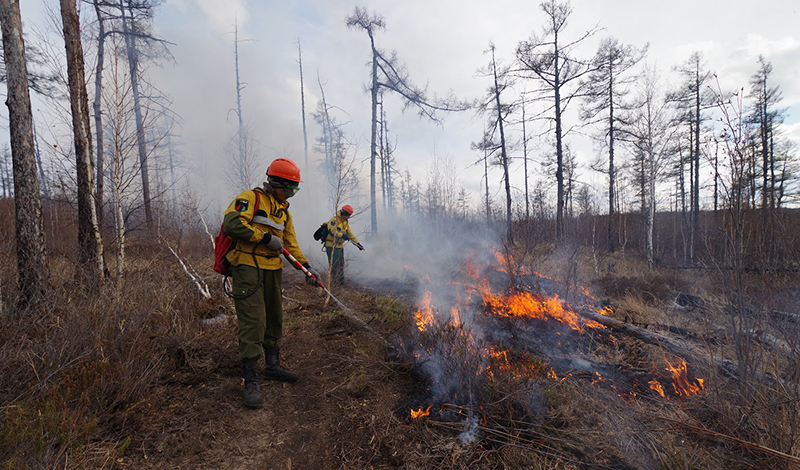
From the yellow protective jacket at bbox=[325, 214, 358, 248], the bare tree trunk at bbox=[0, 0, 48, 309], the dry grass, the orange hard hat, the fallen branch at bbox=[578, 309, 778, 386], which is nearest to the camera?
the dry grass

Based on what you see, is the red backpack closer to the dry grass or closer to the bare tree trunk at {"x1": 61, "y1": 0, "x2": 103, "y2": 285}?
the dry grass

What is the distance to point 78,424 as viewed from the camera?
207cm

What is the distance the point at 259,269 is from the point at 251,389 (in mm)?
1147

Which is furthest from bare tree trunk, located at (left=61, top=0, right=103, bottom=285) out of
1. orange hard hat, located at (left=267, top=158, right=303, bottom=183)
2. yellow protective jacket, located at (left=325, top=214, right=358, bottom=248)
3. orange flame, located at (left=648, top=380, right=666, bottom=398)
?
orange flame, located at (left=648, top=380, right=666, bottom=398)

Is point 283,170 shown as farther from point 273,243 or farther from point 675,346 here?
point 675,346

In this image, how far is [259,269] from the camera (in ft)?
9.75

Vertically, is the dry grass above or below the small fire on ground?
above

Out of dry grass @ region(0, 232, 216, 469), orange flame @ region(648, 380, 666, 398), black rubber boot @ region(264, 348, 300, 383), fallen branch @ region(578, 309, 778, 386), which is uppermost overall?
dry grass @ region(0, 232, 216, 469)

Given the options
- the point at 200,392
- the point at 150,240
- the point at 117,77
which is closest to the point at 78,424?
the point at 200,392

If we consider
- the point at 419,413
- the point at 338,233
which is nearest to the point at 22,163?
the point at 338,233

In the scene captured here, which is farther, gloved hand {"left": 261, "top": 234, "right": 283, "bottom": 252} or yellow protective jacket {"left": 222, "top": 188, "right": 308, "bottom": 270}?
gloved hand {"left": 261, "top": 234, "right": 283, "bottom": 252}

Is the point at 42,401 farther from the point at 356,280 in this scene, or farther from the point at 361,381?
the point at 356,280

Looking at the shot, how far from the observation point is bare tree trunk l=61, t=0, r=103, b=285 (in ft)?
15.1

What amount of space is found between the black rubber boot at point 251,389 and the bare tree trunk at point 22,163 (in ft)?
12.0
